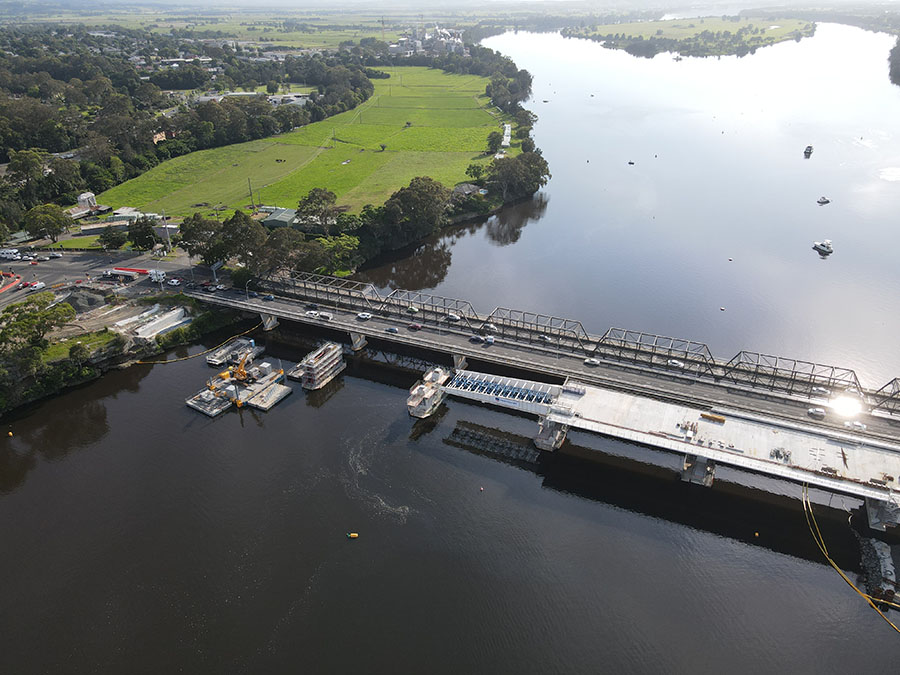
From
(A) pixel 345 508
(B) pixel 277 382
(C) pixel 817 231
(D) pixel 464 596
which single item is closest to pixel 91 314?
(B) pixel 277 382

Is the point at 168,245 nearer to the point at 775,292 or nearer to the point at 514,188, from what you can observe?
the point at 514,188

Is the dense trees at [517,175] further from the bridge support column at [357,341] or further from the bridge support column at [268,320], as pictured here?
the bridge support column at [268,320]

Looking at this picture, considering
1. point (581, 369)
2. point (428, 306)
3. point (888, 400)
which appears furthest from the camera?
point (428, 306)

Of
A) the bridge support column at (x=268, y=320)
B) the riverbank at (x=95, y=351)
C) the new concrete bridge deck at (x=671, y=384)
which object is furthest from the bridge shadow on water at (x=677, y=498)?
the riverbank at (x=95, y=351)

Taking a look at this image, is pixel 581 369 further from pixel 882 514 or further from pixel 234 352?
pixel 234 352

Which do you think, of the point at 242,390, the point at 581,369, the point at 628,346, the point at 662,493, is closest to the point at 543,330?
the point at 581,369

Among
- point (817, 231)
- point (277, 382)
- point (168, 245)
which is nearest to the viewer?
point (277, 382)

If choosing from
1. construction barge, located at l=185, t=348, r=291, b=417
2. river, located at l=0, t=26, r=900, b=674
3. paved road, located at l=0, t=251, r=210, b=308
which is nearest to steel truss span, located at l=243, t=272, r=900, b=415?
river, located at l=0, t=26, r=900, b=674
